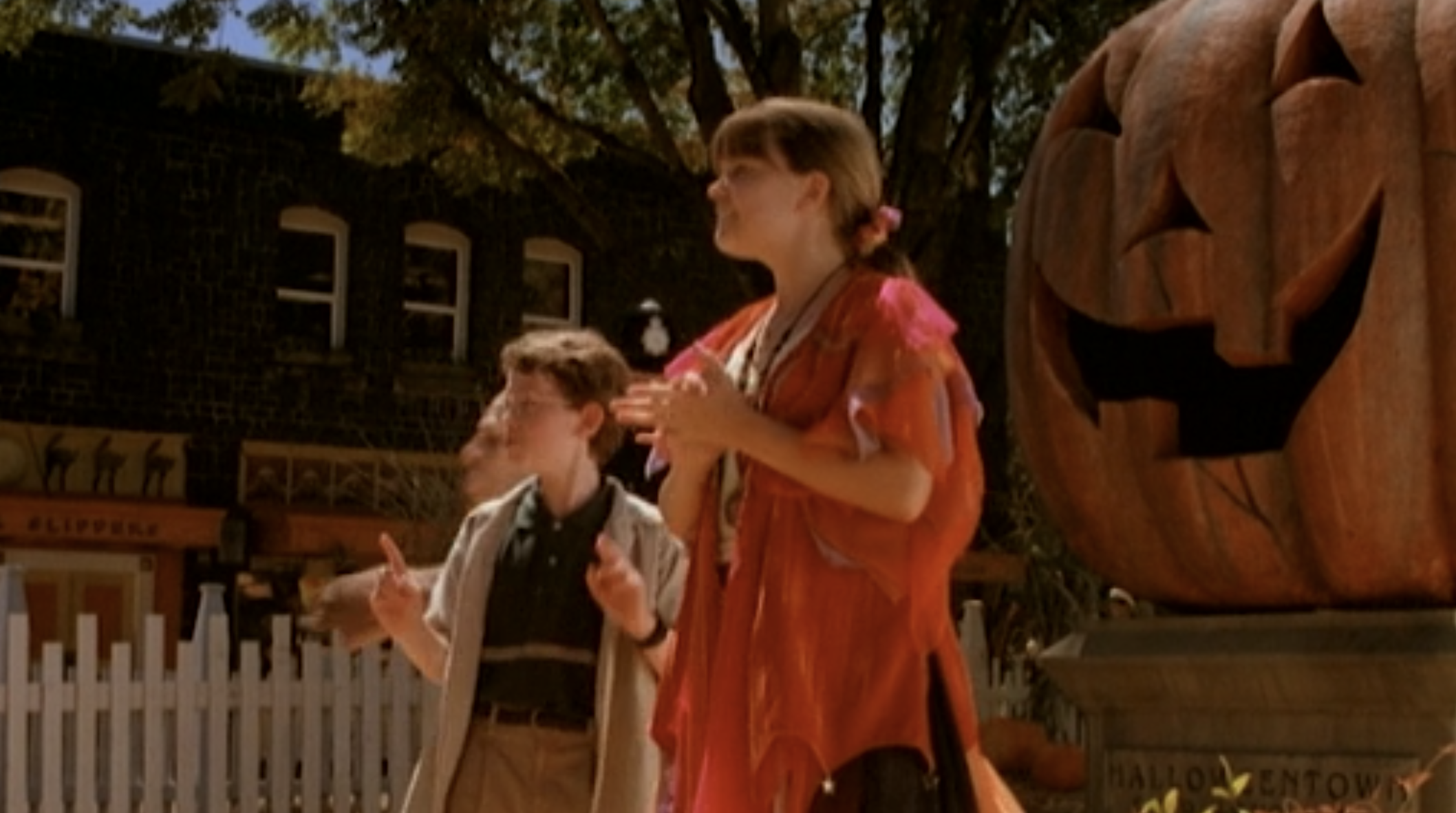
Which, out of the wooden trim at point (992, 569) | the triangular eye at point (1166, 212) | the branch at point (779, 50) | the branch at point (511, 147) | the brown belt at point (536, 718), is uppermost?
the branch at point (779, 50)

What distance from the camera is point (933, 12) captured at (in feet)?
46.0

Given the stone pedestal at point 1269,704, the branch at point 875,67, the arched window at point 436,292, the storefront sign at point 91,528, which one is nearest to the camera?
the stone pedestal at point 1269,704

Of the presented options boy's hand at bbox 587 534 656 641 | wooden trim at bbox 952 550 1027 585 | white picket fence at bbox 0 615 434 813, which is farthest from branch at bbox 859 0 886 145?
boy's hand at bbox 587 534 656 641

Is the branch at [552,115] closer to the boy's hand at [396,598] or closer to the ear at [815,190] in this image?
the boy's hand at [396,598]

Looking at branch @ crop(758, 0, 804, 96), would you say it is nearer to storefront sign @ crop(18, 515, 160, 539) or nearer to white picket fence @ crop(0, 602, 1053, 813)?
white picket fence @ crop(0, 602, 1053, 813)

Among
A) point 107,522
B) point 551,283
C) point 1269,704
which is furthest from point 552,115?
point 1269,704

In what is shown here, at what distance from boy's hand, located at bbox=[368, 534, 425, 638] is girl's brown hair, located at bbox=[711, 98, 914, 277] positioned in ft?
4.70

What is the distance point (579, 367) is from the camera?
440cm

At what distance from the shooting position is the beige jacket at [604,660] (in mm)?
4219

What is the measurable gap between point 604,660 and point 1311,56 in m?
2.01

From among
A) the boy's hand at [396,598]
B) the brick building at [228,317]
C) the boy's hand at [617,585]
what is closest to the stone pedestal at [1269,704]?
the boy's hand at [617,585]

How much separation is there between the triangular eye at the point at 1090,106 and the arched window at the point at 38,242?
620 inches

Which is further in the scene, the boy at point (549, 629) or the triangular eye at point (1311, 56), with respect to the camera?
the triangular eye at point (1311, 56)

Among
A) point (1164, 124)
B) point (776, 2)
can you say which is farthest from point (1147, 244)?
point (776, 2)
